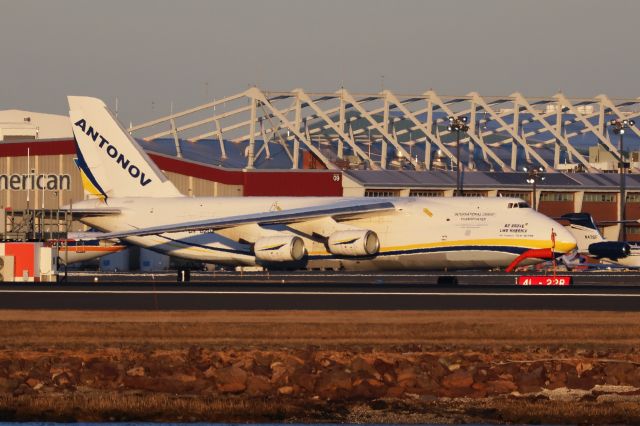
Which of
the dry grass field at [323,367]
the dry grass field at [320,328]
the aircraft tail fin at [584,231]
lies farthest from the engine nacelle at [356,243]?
the aircraft tail fin at [584,231]

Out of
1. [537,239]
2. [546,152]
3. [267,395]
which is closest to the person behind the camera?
[267,395]

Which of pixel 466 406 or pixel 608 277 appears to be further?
pixel 608 277

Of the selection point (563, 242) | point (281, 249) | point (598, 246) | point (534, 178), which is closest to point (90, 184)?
point (281, 249)

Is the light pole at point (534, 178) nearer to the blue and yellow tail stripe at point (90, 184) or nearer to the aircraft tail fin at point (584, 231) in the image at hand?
the aircraft tail fin at point (584, 231)

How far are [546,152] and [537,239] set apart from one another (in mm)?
88015

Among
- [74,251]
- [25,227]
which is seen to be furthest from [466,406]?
[74,251]

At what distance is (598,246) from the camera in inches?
3209

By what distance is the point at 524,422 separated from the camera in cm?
2662

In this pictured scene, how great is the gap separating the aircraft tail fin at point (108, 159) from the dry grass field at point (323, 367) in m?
28.0

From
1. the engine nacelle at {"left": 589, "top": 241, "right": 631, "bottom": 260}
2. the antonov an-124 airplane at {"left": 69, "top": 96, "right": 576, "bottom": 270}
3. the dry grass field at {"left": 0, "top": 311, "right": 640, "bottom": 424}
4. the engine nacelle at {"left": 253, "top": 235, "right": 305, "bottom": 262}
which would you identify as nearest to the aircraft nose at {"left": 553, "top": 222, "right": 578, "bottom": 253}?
the antonov an-124 airplane at {"left": 69, "top": 96, "right": 576, "bottom": 270}

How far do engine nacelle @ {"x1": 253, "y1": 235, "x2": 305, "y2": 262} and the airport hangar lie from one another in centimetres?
2430

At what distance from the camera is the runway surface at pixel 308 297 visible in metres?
41.1

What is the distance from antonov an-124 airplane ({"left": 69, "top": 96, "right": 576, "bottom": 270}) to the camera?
58.5 m

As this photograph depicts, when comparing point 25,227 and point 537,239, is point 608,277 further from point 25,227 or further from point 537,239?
point 25,227
